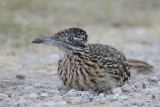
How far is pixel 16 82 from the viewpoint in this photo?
5859 millimetres

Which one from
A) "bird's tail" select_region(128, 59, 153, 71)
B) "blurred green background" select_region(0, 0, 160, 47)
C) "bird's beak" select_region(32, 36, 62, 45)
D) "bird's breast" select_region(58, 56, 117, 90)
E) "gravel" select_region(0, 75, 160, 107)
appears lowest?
"gravel" select_region(0, 75, 160, 107)

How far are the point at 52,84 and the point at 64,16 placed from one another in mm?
6969

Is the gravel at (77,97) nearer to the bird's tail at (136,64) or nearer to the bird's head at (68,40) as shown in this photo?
the bird's head at (68,40)

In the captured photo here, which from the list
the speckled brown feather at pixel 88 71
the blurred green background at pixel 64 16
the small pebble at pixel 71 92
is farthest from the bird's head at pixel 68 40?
the blurred green background at pixel 64 16

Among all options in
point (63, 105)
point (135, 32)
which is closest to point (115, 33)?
point (135, 32)

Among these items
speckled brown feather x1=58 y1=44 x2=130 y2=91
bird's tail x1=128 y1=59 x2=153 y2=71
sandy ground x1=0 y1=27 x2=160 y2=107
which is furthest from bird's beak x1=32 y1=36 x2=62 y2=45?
bird's tail x1=128 y1=59 x2=153 y2=71

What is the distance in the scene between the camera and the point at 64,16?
12742 millimetres

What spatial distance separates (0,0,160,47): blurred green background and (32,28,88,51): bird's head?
155 inches

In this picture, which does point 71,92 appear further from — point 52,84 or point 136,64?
point 136,64

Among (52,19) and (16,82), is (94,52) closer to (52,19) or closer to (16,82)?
(16,82)

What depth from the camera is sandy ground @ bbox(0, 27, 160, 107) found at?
4.57 m

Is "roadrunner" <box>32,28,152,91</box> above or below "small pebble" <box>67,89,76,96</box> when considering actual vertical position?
above

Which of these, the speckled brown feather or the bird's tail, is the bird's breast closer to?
the speckled brown feather

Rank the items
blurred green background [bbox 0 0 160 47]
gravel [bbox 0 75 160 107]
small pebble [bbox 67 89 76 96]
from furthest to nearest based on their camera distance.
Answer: blurred green background [bbox 0 0 160 47] → small pebble [bbox 67 89 76 96] → gravel [bbox 0 75 160 107]
